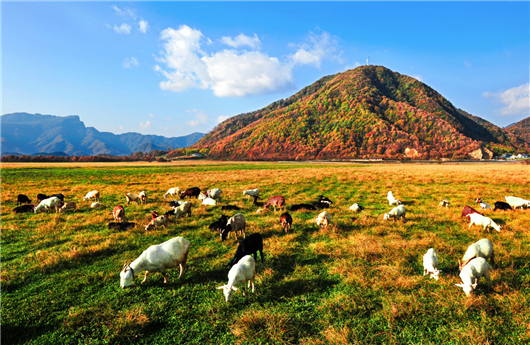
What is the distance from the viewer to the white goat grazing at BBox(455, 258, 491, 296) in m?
5.24

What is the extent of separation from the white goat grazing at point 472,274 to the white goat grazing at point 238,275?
5340 mm

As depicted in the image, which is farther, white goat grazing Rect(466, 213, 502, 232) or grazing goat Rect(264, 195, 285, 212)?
grazing goat Rect(264, 195, 285, 212)

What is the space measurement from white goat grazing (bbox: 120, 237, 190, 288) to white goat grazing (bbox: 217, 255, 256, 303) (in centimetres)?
198

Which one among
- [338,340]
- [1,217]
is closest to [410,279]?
[338,340]

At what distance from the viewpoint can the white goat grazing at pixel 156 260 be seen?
5906mm

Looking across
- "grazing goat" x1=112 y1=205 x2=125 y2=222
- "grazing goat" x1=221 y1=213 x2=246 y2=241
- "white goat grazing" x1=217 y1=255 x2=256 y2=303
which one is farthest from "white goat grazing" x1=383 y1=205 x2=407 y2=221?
"grazing goat" x1=112 y1=205 x2=125 y2=222

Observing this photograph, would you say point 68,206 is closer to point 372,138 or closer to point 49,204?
point 49,204

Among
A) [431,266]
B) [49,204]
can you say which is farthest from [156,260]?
[49,204]

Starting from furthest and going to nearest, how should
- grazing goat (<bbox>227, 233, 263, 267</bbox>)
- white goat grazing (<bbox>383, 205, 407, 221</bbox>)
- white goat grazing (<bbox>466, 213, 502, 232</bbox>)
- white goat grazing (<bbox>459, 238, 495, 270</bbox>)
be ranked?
white goat grazing (<bbox>383, 205, 407, 221</bbox>)
white goat grazing (<bbox>466, 213, 502, 232</bbox>)
grazing goat (<bbox>227, 233, 263, 267</bbox>)
white goat grazing (<bbox>459, 238, 495, 270</bbox>)

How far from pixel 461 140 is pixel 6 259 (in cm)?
20909

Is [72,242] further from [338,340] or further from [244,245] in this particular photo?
[338,340]

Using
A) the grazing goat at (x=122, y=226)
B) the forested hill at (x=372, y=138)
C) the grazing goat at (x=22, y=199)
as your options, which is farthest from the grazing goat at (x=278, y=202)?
the forested hill at (x=372, y=138)

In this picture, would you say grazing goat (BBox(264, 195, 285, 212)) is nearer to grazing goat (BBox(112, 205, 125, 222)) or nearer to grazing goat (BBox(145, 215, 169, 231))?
grazing goat (BBox(145, 215, 169, 231))

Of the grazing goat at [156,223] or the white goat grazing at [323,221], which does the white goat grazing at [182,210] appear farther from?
the white goat grazing at [323,221]
